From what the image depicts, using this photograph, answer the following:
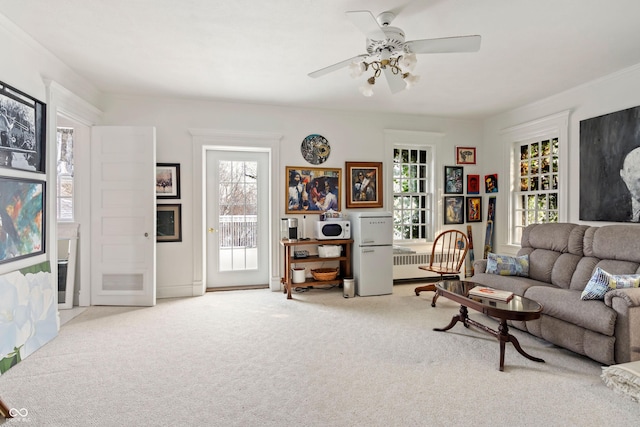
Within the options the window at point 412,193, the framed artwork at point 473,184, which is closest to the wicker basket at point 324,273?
the window at point 412,193

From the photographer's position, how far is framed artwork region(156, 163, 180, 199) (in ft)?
14.9

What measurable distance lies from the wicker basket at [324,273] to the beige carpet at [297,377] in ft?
3.41

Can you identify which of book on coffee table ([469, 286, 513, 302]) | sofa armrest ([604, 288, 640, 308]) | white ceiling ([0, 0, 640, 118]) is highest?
white ceiling ([0, 0, 640, 118])

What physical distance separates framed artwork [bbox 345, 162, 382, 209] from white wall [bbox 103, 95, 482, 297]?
5.0 inches

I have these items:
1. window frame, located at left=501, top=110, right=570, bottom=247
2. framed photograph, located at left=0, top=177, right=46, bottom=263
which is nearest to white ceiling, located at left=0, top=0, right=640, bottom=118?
window frame, located at left=501, top=110, right=570, bottom=247

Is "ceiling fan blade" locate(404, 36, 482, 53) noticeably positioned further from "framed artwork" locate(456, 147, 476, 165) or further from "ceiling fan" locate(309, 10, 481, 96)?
"framed artwork" locate(456, 147, 476, 165)

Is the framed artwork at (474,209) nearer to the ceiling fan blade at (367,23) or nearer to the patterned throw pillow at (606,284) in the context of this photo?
the patterned throw pillow at (606,284)

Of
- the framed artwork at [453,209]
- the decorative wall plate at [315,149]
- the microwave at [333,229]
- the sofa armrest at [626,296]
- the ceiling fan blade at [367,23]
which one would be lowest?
the sofa armrest at [626,296]

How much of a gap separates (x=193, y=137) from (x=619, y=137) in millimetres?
4975

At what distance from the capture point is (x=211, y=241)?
4949mm

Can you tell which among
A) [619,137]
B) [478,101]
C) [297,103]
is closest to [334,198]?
[297,103]

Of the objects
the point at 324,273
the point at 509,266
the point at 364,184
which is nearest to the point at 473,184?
the point at 364,184

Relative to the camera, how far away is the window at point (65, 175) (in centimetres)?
414

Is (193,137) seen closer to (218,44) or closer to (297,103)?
(297,103)
